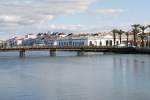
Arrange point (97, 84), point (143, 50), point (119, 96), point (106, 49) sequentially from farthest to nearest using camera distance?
point (106, 49), point (143, 50), point (97, 84), point (119, 96)

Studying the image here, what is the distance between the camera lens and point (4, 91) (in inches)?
1545

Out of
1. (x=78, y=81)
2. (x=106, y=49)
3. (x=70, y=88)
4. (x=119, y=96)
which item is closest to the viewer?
(x=119, y=96)

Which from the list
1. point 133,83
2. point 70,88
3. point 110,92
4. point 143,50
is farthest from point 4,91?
point 143,50

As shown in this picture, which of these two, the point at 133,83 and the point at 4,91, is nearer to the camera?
the point at 4,91

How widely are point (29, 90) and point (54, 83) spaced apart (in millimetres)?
5742

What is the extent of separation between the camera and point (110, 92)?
37.7m

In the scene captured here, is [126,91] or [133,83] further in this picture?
[133,83]

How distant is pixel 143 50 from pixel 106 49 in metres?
13.8

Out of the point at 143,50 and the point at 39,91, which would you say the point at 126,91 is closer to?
the point at 39,91

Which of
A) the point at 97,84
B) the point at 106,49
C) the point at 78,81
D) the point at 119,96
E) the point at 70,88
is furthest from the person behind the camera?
the point at 106,49

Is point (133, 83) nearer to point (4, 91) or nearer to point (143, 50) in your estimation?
point (4, 91)

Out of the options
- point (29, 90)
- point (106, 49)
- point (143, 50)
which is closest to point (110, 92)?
point (29, 90)

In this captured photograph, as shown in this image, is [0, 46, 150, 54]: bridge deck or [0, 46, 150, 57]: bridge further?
[0, 46, 150, 57]: bridge

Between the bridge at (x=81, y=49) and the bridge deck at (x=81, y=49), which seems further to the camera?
the bridge at (x=81, y=49)
